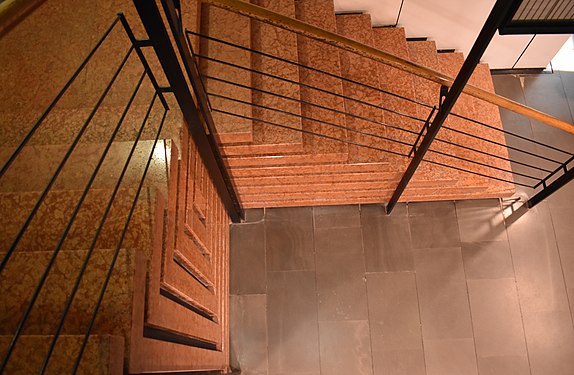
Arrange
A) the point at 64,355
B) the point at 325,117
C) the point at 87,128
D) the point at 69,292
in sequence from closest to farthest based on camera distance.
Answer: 1. the point at 64,355
2. the point at 69,292
3. the point at 87,128
4. the point at 325,117

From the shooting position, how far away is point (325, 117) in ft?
9.82

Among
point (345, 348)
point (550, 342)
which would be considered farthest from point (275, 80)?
point (550, 342)

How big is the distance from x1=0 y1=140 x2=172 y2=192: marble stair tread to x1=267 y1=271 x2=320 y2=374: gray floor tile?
1726 mm

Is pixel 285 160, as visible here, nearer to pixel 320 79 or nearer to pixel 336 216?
Answer: pixel 320 79

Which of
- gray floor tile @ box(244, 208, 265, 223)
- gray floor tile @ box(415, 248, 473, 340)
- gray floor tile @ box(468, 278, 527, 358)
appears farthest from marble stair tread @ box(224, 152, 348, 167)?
gray floor tile @ box(468, 278, 527, 358)

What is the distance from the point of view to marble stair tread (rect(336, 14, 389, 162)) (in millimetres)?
2947

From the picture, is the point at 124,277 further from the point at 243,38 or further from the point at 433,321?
the point at 433,321

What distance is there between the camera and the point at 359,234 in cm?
A: 370

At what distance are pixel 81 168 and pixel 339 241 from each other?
211 centimetres

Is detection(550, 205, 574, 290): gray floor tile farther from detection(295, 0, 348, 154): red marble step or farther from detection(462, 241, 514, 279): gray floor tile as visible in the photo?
detection(295, 0, 348, 154): red marble step

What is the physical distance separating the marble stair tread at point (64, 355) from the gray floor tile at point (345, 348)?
7.61 feet

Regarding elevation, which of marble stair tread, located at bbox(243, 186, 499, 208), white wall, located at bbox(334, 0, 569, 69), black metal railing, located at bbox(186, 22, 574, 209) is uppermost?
white wall, located at bbox(334, 0, 569, 69)

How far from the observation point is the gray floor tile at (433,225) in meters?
3.70

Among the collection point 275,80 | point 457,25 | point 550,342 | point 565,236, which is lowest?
point 550,342
